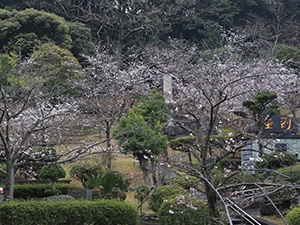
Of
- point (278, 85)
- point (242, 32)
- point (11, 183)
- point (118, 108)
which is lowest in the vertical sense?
point (11, 183)

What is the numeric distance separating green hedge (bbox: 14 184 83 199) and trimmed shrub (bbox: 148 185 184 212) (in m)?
3.51

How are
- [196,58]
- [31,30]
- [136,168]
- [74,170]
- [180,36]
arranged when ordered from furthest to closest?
[180,36] → [196,58] → [31,30] → [136,168] → [74,170]

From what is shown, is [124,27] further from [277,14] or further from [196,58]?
[277,14]

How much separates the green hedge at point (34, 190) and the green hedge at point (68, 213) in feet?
15.4

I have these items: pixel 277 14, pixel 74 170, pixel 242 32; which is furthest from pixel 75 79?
pixel 277 14

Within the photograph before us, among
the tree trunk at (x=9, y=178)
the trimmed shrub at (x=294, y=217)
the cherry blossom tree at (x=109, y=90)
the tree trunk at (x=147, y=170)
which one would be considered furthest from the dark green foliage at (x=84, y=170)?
the trimmed shrub at (x=294, y=217)

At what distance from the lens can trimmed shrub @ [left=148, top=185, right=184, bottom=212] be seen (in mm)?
11305

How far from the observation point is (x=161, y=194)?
11531 millimetres

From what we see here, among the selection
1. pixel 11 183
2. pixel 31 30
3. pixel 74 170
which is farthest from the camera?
pixel 31 30

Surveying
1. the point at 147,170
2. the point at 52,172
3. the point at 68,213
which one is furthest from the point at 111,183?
the point at 68,213

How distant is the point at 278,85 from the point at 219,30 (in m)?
10.3

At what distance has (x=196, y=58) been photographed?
29.4 metres

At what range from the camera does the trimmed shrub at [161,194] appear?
37.1 ft

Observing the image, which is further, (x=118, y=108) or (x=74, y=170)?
(x=118, y=108)
